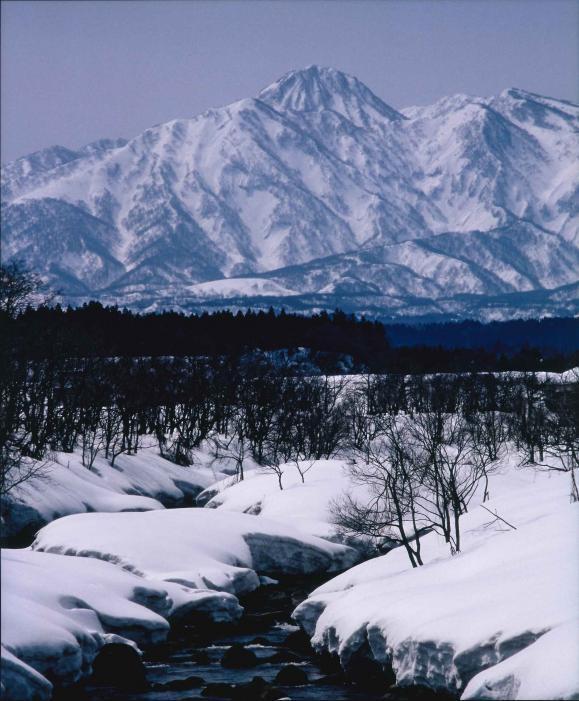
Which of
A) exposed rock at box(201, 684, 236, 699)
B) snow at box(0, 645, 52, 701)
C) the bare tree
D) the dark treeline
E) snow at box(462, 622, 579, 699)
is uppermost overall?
the bare tree

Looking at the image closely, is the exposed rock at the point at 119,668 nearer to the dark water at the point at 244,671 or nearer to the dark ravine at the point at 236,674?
the dark ravine at the point at 236,674

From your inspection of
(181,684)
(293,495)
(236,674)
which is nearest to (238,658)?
(236,674)

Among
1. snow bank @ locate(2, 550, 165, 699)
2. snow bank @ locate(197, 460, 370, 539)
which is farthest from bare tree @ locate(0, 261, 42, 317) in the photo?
snow bank @ locate(2, 550, 165, 699)

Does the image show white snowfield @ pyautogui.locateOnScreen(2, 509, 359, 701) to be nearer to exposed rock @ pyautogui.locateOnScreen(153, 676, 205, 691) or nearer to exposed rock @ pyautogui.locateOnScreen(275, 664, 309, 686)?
exposed rock @ pyautogui.locateOnScreen(153, 676, 205, 691)

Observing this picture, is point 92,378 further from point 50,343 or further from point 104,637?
point 104,637

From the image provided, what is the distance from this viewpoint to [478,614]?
108 feet

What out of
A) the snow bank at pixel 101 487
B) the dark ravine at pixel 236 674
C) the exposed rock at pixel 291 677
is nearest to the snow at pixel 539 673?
the dark ravine at pixel 236 674

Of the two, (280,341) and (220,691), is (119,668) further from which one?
(280,341)

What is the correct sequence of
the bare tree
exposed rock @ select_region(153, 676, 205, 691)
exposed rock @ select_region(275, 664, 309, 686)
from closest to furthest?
exposed rock @ select_region(153, 676, 205, 691) → exposed rock @ select_region(275, 664, 309, 686) → the bare tree

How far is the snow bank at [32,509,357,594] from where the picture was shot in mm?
51750

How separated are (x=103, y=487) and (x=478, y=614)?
49.3 meters

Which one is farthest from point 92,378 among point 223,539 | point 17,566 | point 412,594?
point 412,594

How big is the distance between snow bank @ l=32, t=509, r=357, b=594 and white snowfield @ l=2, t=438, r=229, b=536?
207 inches

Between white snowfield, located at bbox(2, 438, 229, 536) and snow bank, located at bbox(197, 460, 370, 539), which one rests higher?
white snowfield, located at bbox(2, 438, 229, 536)
